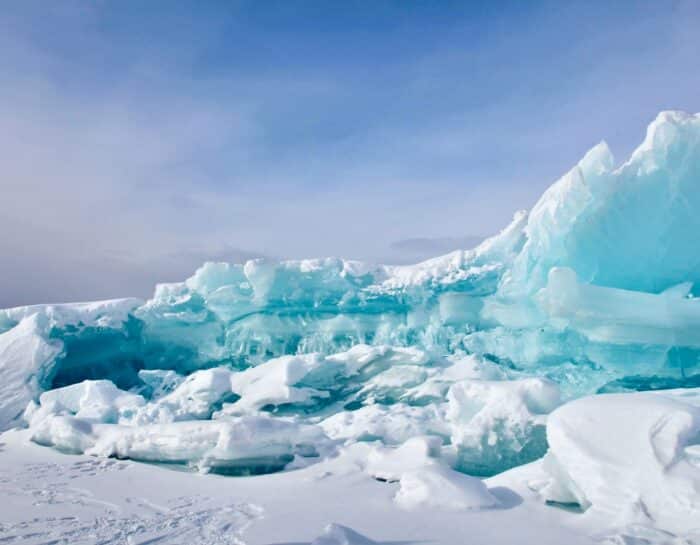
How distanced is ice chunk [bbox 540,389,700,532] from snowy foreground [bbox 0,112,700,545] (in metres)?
0.02

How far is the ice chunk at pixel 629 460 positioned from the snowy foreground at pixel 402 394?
0.02m

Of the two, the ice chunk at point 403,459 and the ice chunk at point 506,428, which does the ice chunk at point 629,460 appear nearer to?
the ice chunk at point 403,459

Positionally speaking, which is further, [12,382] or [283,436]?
[12,382]

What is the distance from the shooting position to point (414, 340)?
15.3 m

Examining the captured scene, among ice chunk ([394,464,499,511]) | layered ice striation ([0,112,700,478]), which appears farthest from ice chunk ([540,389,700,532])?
layered ice striation ([0,112,700,478])

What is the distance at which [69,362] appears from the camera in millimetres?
16016

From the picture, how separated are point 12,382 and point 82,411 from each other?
11.2 feet

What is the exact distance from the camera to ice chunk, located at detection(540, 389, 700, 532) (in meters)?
4.41

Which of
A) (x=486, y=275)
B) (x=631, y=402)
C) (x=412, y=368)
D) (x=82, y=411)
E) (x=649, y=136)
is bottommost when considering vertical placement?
(x=82, y=411)

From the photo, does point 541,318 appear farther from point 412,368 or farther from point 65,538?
point 65,538

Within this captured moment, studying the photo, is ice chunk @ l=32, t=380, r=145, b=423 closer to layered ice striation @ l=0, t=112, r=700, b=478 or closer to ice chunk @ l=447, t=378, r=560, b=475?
layered ice striation @ l=0, t=112, r=700, b=478

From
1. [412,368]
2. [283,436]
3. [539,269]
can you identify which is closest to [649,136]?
[539,269]

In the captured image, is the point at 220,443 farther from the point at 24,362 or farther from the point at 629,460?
the point at 24,362

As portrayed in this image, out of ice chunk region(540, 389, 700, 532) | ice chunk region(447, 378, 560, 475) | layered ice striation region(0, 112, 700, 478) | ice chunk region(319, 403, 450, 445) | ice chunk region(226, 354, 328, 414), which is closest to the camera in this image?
ice chunk region(540, 389, 700, 532)
